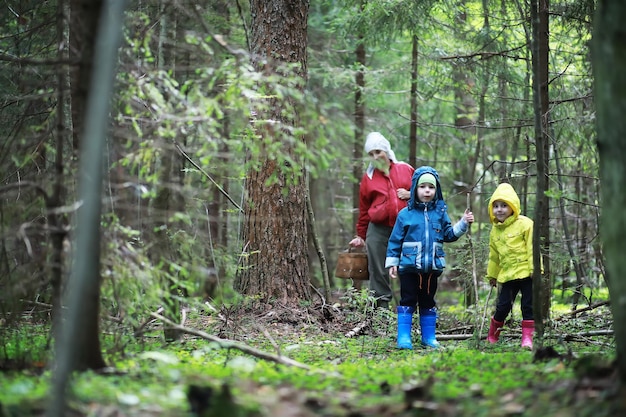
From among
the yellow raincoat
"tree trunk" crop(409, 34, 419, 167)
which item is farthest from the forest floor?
"tree trunk" crop(409, 34, 419, 167)

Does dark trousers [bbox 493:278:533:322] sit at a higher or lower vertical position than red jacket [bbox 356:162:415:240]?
lower

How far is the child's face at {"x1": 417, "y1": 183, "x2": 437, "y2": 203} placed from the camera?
7.56m

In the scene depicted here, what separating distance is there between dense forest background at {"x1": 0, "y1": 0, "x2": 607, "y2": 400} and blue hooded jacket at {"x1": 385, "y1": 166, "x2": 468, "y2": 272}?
56 cm

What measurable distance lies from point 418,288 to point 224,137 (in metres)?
3.60

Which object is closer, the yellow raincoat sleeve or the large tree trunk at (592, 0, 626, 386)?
the large tree trunk at (592, 0, 626, 386)

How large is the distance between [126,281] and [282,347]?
7.70 ft

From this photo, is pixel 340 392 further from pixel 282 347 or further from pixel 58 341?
pixel 282 347

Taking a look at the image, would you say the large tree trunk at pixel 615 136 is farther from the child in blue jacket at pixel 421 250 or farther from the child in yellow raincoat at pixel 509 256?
the child in blue jacket at pixel 421 250

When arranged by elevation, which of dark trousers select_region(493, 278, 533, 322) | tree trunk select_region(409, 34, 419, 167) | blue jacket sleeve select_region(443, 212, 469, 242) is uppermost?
tree trunk select_region(409, 34, 419, 167)

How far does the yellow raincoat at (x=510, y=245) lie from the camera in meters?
7.12

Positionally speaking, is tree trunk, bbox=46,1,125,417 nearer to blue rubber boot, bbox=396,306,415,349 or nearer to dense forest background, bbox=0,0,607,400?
dense forest background, bbox=0,0,607,400

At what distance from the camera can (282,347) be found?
6.88m

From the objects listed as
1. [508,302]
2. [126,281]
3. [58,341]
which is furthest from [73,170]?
[508,302]

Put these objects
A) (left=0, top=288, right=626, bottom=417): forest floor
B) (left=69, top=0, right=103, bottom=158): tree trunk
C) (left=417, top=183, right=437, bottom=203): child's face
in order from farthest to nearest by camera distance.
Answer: (left=417, top=183, right=437, bottom=203): child's face
(left=69, top=0, right=103, bottom=158): tree trunk
(left=0, top=288, right=626, bottom=417): forest floor
